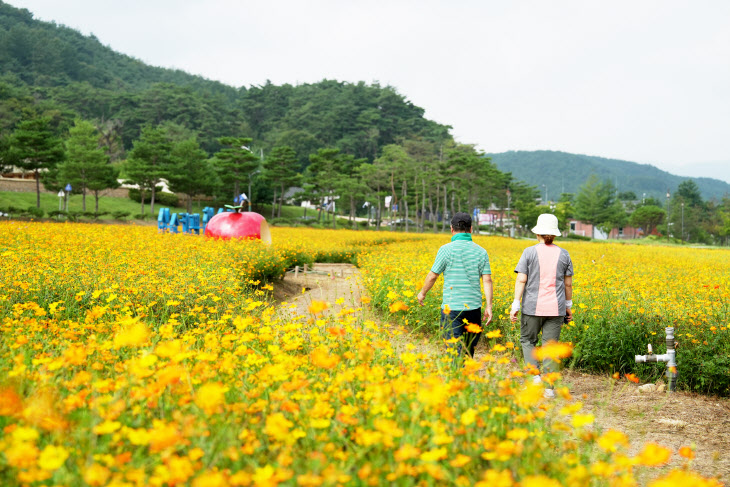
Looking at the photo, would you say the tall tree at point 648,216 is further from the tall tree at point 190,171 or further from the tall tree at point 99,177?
the tall tree at point 99,177

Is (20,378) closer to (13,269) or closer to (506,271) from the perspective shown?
(13,269)

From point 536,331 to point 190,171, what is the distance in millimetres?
43768

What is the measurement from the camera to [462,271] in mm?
4695

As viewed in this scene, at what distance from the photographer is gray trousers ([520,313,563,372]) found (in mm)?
4664

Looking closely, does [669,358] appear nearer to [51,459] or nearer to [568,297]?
[568,297]

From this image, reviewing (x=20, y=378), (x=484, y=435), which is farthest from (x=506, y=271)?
(x=20, y=378)

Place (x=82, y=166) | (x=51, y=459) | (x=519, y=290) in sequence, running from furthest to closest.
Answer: (x=82, y=166) → (x=519, y=290) → (x=51, y=459)

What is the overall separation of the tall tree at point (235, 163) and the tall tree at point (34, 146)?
1403 centimetres

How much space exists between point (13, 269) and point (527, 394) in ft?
19.3

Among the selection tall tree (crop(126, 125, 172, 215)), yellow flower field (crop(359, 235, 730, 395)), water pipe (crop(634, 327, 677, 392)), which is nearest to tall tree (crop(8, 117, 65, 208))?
tall tree (crop(126, 125, 172, 215))

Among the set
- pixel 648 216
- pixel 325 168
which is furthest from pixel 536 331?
pixel 648 216

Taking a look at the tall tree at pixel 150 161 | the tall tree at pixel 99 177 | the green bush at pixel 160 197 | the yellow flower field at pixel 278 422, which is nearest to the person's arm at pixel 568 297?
the yellow flower field at pixel 278 422

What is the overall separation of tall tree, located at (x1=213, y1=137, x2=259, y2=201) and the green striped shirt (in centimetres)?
4366

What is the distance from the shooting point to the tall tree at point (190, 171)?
43.0m
